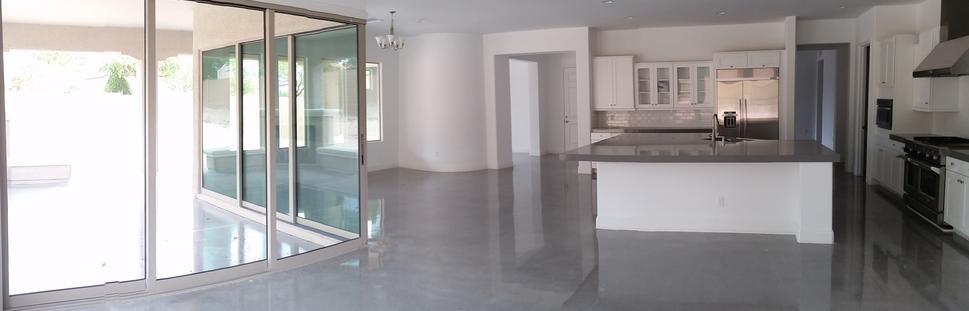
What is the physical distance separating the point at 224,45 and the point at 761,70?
806cm

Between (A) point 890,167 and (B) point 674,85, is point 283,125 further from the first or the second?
(B) point 674,85

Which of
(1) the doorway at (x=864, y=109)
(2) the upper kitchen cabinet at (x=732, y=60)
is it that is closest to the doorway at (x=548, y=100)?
(2) the upper kitchen cabinet at (x=732, y=60)

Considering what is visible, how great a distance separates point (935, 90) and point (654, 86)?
13.8 feet

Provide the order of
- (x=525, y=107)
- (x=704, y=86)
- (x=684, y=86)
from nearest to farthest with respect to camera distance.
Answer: (x=704, y=86), (x=684, y=86), (x=525, y=107)

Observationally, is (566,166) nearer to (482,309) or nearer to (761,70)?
(761,70)

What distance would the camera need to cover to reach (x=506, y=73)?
1282cm

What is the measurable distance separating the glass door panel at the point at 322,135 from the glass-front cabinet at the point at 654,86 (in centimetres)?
672

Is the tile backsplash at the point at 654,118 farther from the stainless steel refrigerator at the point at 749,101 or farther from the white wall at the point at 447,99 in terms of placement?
the white wall at the point at 447,99

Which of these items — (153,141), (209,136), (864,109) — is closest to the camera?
(153,141)

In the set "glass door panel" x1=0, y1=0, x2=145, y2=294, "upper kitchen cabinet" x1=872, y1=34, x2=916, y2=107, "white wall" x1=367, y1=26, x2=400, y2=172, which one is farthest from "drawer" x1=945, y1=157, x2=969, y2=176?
"white wall" x1=367, y1=26, x2=400, y2=172

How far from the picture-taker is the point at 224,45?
504cm

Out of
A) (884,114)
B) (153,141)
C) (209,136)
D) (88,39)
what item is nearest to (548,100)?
(884,114)

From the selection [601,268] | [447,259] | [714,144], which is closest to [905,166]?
[714,144]

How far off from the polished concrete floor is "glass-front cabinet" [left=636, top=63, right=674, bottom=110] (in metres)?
4.17
